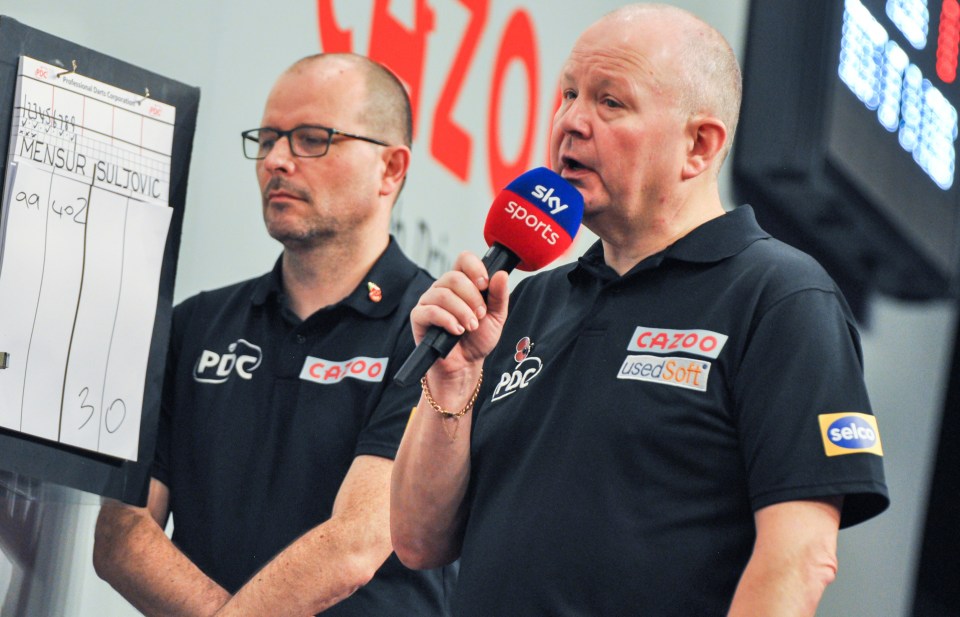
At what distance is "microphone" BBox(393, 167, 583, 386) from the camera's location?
171cm

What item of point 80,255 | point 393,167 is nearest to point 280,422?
point 80,255

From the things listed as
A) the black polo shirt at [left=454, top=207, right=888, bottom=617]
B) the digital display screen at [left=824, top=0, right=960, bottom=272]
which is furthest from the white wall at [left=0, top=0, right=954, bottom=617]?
the black polo shirt at [left=454, top=207, right=888, bottom=617]

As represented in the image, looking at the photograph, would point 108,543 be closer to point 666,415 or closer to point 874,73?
point 666,415

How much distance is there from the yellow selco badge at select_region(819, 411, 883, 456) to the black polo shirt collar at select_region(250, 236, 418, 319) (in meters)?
1.00

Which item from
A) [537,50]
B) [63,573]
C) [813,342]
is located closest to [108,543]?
[63,573]

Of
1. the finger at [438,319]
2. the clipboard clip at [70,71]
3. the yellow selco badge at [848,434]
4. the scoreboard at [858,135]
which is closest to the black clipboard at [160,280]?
Answer: the clipboard clip at [70,71]

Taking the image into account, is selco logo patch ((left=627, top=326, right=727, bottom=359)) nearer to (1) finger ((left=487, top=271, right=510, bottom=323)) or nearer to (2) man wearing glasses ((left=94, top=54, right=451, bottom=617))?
(1) finger ((left=487, top=271, right=510, bottom=323))

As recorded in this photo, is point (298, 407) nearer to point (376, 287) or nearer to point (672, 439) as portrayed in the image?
point (376, 287)

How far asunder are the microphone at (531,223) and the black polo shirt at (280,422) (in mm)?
597

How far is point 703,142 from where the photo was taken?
186 centimetres

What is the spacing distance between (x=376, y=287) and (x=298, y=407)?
0.86 ft

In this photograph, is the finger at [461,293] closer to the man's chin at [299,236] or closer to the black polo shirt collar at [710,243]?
the black polo shirt collar at [710,243]

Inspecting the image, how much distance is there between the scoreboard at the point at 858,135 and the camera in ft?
12.4

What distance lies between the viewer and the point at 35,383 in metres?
1.96
